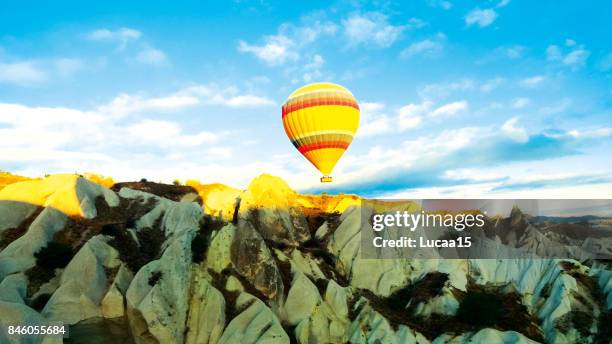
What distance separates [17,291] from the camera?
32094 millimetres

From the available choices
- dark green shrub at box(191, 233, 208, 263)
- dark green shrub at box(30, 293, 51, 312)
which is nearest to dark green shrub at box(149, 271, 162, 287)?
dark green shrub at box(191, 233, 208, 263)

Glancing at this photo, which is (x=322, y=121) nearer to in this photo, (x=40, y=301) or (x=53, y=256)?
(x=53, y=256)

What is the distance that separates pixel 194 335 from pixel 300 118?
27956 mm

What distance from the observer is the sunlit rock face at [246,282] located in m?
32.9

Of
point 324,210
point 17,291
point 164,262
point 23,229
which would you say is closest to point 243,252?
point 164,262

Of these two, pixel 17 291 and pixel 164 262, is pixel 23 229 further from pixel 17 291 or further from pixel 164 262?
pixel 164 262

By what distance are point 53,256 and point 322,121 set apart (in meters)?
30.1

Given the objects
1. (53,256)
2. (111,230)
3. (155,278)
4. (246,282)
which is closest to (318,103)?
(246,282)

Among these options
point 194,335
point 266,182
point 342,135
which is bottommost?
point 194,335

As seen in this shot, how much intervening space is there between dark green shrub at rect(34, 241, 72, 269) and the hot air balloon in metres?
28.2

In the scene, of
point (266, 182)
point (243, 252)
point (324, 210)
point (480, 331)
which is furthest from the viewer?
point (324, 210)

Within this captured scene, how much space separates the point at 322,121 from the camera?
167 feet

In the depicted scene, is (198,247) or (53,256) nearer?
(53,256)

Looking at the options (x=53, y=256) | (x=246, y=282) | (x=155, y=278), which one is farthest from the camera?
(x=246, y=282)
